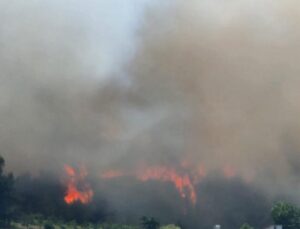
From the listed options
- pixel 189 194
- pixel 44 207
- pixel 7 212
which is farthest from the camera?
pixel 189 194

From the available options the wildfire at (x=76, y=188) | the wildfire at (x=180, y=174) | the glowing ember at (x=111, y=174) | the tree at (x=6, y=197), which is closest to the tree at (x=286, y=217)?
the wildfire at (x=180, y=174)

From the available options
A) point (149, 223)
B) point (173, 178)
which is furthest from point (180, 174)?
point (149, 223)

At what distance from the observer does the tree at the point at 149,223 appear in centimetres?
8006

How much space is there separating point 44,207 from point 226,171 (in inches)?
1016

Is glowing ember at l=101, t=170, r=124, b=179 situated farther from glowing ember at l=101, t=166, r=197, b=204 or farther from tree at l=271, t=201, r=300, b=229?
tree at l=271, t=201, r=300, b=229

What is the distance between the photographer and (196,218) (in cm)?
8581

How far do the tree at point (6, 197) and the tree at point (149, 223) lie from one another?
16.3 metres

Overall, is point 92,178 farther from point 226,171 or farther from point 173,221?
point 226,171

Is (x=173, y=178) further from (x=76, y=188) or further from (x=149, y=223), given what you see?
(x=76, y=188)

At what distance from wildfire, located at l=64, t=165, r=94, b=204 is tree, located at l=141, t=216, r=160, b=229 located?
8.08 meters

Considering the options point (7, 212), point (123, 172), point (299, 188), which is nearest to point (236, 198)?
point (299, 188)

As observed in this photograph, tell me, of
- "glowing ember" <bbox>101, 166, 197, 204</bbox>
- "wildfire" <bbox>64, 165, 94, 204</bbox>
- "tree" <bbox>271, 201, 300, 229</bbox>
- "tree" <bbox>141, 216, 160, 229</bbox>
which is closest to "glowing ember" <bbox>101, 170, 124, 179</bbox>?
"glowing ember" <bbox>101, 166, 197, 204</bbox>

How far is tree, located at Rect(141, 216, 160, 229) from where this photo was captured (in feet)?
263

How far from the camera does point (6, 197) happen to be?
7694 cm
